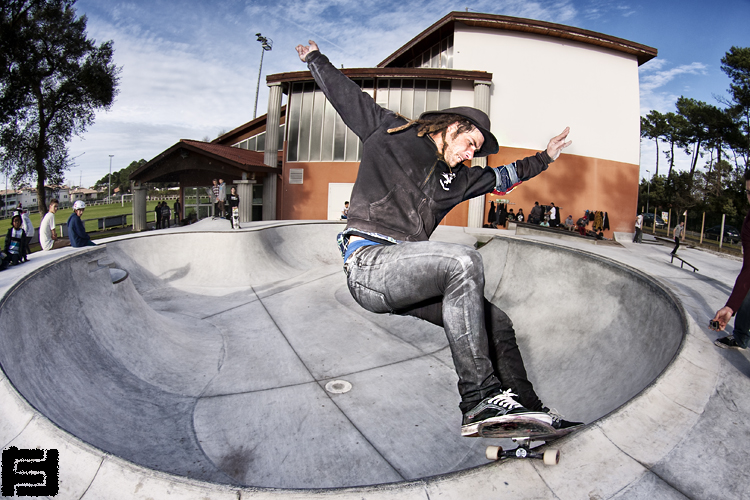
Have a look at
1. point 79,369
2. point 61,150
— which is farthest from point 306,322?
point 61,150

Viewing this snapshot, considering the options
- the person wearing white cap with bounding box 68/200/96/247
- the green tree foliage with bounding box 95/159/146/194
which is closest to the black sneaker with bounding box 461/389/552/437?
the person wearing white cap with bounding box 68/200/96/247

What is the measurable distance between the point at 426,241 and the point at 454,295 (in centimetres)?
37

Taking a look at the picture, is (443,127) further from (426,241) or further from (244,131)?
(244,131)

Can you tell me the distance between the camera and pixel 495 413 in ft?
6.26

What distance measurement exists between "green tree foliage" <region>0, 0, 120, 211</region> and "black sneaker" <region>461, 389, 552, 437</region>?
90.4ft

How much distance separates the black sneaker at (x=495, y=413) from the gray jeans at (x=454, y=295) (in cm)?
5

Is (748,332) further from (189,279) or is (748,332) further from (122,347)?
(189,279)

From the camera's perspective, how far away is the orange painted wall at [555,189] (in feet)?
70.0

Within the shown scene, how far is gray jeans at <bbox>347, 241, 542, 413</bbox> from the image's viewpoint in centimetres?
204

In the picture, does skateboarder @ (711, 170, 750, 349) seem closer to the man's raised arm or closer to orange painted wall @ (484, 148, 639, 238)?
the man's raised arm

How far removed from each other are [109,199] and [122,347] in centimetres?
7856

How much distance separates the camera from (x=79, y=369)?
3482 mm

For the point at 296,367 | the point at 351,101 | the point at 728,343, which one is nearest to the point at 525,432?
the point at 728,343

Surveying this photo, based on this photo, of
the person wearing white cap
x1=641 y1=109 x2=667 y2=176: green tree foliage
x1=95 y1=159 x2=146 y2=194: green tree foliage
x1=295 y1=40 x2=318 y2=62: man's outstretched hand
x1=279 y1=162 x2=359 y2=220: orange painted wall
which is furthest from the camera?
x1=95 y1=159 x2=146 y2=194: green tree foliage
